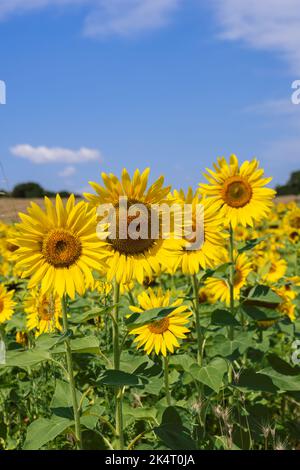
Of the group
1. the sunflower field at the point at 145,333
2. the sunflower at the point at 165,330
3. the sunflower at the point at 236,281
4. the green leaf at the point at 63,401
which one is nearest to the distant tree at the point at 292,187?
the sunflower at the point at 236,281

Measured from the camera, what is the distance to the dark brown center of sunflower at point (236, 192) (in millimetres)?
4109

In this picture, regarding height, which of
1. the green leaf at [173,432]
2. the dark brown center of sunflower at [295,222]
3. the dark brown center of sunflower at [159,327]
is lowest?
the green leaf at [173,432]

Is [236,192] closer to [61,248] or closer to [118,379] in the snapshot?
[61,248]

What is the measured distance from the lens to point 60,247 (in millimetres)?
2742

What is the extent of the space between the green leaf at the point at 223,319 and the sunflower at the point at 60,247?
1.06 m

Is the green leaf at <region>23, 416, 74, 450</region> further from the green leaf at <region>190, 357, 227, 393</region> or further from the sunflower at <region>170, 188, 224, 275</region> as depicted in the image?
the sunflower at <region>170, 188, 224, 275</region>

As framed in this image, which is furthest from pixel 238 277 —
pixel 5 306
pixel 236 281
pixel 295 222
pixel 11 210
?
pixel 295 222

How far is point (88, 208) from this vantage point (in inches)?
108

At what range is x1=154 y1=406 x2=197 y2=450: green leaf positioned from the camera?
2881mm

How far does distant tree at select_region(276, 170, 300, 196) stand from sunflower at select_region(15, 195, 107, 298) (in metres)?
28.3

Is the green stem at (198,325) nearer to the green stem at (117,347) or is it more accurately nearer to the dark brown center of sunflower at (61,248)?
the green stem at (117,347)

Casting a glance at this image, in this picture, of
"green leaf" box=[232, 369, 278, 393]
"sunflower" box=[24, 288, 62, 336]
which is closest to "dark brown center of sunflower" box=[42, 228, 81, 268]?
"green leaf" box=[232, 369, 278, 393]

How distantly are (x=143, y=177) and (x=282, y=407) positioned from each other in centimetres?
256
